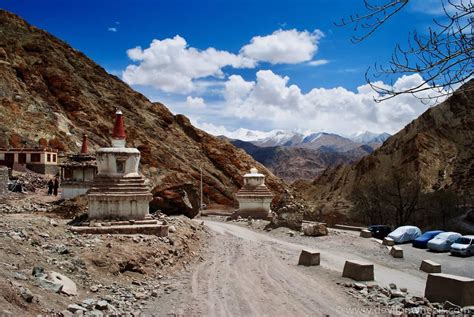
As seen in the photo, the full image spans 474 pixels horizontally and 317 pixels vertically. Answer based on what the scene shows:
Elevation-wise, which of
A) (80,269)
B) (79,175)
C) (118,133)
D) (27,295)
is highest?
(118,133)

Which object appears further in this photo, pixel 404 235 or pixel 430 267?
pixel 404 235

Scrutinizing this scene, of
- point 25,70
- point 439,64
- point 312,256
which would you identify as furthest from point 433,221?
point 25,70

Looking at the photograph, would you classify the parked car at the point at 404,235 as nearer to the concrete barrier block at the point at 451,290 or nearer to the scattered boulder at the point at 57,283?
the concrete barrier block at the point at 451,290

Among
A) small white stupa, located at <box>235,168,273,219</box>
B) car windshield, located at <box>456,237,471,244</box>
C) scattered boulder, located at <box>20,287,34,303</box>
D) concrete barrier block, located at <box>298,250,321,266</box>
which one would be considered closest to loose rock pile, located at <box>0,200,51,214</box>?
small white stupa, located at <box>235,168,273,219</box>

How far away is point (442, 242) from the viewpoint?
68.5ft

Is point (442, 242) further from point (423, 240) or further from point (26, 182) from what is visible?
point (26, 182)

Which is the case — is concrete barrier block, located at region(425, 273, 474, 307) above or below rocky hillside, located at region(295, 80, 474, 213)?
below

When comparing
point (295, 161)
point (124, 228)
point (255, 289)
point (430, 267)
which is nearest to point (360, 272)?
point (255, 289)

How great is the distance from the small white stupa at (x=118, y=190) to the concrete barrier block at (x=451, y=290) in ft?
35.1

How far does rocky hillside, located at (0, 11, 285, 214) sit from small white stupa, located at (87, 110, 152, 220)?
27.9 m

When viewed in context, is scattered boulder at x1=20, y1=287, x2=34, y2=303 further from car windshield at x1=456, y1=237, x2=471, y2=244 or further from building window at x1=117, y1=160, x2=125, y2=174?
car windshield at x1=456, y1=237, x2=471, y2=244

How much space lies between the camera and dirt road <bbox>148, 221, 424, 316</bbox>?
961cm

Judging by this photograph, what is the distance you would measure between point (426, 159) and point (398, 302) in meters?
57.8

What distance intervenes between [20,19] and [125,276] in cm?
7342
